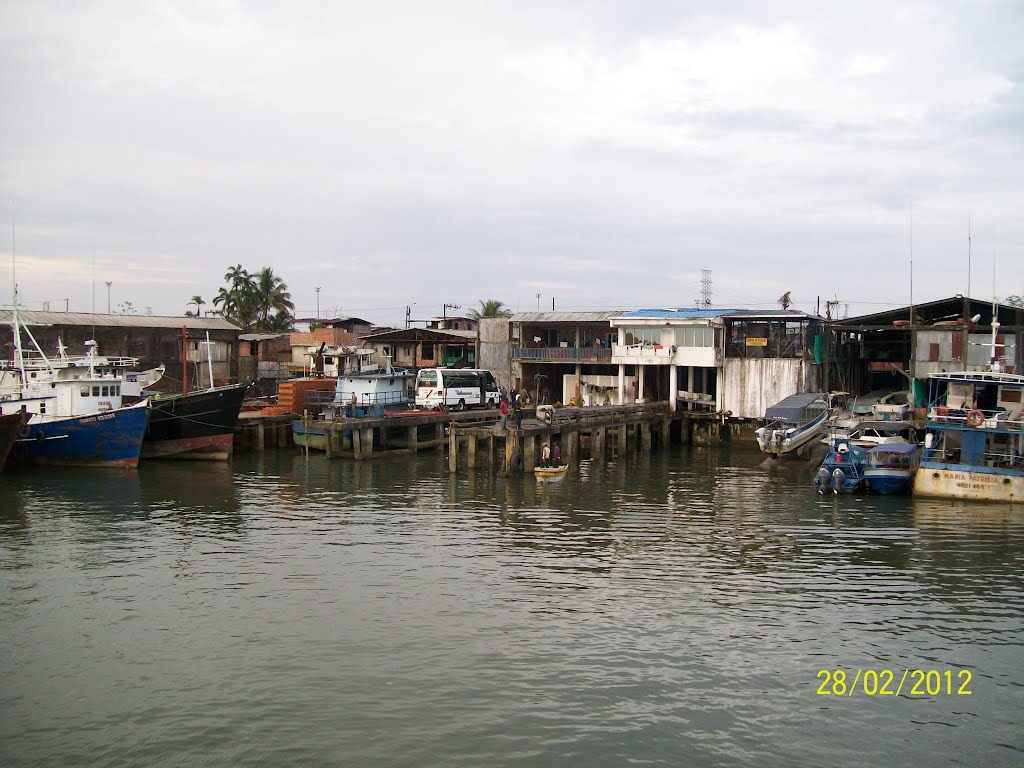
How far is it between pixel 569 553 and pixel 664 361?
2730 centimetres

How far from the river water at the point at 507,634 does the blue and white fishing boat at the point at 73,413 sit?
22.3 ft

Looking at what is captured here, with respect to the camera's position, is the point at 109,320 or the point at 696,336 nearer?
the point at 696,336

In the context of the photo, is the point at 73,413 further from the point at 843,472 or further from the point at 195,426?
the point at 843,472

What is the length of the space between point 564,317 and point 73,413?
1148 inches

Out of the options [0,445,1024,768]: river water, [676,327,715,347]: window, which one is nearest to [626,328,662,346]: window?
[676,327,715,347]: window

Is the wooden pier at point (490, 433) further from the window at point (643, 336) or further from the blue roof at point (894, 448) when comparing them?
the blue roof at point (894, 448)

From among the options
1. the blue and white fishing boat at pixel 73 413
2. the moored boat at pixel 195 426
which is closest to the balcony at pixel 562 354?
the moored boat at pixel 195 426

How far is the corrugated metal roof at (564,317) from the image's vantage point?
52125 millimetres

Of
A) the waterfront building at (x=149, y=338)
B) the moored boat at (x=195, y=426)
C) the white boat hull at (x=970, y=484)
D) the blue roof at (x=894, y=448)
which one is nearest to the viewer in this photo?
the white boat hull at (x=970, y=484)

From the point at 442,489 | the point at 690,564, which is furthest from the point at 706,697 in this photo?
the point at 442,489

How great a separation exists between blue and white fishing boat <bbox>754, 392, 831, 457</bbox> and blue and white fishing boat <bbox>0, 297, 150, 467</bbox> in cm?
2651

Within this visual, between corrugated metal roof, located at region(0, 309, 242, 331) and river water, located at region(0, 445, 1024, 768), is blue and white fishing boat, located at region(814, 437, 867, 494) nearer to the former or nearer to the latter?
river water, located at region(0, 445, 1024, 768)

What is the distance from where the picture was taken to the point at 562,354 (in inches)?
2042

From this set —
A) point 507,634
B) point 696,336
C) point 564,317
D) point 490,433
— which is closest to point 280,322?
point 564,317
